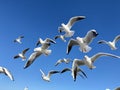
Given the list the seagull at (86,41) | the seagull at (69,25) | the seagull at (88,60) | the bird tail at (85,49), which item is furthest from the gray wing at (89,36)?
the seagull at (69,25)

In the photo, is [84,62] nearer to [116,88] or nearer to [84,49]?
[84,49]

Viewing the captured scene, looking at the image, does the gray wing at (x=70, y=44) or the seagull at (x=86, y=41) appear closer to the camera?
the seagull at (x=86, y=41)

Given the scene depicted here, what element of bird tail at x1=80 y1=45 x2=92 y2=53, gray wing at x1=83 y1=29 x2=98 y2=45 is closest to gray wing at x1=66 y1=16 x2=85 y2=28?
gray wing at x1=83 y1=29 x2=98 y2=45

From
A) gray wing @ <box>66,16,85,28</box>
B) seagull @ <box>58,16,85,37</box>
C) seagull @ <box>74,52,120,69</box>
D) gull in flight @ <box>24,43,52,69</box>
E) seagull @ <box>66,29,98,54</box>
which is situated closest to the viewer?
seagull @ <box>66,29,98,54</box>

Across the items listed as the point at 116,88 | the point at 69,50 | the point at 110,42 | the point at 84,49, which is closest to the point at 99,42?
the point at 110,42

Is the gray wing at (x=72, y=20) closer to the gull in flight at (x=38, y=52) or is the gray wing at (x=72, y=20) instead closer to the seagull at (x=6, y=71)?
the gull in flight at (x=38, y=52)

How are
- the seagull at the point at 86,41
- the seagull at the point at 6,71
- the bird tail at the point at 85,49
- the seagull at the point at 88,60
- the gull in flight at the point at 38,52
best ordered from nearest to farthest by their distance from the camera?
the bird tail at the point at 85,49 < the seagull at the point at 86,41 < the seagull at the point at 88,60 < the seagull at the point at 6,71 < the gull in flight at the point at 38,52

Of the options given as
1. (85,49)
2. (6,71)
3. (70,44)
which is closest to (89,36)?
(85,49)

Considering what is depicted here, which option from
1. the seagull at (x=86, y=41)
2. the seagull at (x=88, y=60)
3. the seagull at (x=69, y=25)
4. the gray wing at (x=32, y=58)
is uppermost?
the seagull at (x=69, y=25)

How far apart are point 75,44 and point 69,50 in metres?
0.53

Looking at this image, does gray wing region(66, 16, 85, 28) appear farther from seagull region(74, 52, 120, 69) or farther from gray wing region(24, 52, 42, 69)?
seagull region(74, 52, 120, 69)

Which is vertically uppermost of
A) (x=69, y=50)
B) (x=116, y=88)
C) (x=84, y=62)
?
(x=69, y=50)

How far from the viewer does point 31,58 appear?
22891mm

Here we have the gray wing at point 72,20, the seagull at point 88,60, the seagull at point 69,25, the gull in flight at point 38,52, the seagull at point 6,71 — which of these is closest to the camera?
the seagull at point 88,60
